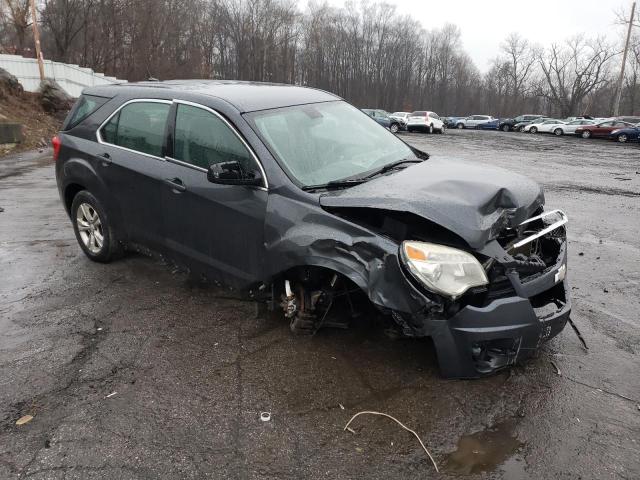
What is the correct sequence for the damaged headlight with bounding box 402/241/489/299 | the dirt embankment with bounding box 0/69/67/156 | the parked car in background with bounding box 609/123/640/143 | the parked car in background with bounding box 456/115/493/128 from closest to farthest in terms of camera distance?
the damaged headlight with bounding box 402/241/489/299
the dirt embankment with bounding box 0/69/67/156
the parked car in background with bounding box 609/123/640/143
the parked car in background with bounding box 456/115/493/128

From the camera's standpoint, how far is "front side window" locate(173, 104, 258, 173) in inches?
143

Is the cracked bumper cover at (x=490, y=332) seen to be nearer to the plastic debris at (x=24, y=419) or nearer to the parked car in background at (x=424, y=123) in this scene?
the plastic debris at (x=24, y=419)

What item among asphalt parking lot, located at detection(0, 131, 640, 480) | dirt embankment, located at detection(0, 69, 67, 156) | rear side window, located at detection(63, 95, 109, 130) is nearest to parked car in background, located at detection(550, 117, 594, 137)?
dirt embankment, located at detection(0, 69, 67, 156)

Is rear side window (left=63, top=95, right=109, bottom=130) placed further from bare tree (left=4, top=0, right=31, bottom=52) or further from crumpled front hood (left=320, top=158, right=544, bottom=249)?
bare tree (left=4, top=0, right=31, bottom=52)

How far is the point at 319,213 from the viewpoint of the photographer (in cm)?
318

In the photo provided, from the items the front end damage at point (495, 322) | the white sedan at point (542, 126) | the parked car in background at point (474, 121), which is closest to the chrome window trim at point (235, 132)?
the front end damage at point (495, 322)

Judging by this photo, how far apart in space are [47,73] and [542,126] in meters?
36.8

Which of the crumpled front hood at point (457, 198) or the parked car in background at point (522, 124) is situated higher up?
the parked car in background at point (522, 124)

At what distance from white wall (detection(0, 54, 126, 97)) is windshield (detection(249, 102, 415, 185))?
24.1 m

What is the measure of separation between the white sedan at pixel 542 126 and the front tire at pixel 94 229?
4273 centimetres

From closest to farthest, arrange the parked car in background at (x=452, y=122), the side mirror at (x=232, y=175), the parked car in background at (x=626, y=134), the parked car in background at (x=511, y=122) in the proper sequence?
the side mirror at (x=232, y=175), the parked car in background at (x=626, y=134), the parked car in background at (x=511, y=122), the parked car in background at (x=452, y=122)

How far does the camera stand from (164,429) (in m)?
2.77

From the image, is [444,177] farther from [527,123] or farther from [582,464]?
[527,123]

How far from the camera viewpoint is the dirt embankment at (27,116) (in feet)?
55.6
